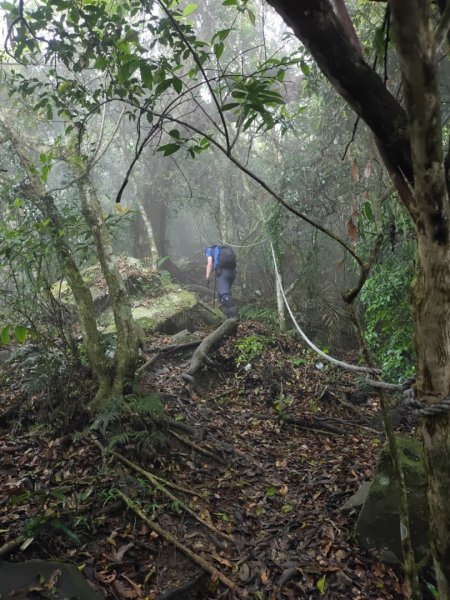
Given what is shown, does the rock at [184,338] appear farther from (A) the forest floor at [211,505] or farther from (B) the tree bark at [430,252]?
(B) the tree bark at [430,252]

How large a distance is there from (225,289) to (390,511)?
7.74 metres

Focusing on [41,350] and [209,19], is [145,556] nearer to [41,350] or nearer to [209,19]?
[41,350]

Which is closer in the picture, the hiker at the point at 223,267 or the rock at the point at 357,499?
the rock at the point at 357,499

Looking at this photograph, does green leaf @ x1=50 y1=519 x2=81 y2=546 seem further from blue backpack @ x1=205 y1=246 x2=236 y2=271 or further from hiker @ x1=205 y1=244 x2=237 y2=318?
blue backpack @ x1=205 y1=246 x2=236 y2=271

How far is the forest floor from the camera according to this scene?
3.11m

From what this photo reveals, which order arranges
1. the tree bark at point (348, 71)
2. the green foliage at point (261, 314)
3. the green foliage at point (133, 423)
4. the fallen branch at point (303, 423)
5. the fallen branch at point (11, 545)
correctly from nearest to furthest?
1. the tree bark at point (348, 71)
2. the fallen branch at point (11, 545)
3. the green foliage at point (133, 423)
4. the fallen branch at point (303, 423)
5. the green foliage at point (261, 314)

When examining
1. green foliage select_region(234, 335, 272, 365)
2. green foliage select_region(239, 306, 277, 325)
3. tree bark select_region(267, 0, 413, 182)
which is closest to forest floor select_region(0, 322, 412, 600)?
green foliage select_region(234, 335, 272, 365)

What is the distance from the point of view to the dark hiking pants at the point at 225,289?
1052cm

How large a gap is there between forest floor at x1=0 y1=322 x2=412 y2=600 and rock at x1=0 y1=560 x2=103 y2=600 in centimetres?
22

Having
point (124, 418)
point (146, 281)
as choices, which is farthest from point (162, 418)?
point (146, 281)

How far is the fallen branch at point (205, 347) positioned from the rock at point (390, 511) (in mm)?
3757

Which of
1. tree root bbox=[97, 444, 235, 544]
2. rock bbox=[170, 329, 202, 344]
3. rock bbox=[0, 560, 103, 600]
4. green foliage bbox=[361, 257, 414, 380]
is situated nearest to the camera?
rock bbox=[0, 560, 103, 600]

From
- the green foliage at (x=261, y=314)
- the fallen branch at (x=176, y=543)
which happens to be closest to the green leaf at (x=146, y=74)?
the fallen branch at (x=176, y=543)

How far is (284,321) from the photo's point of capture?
9.48 m
